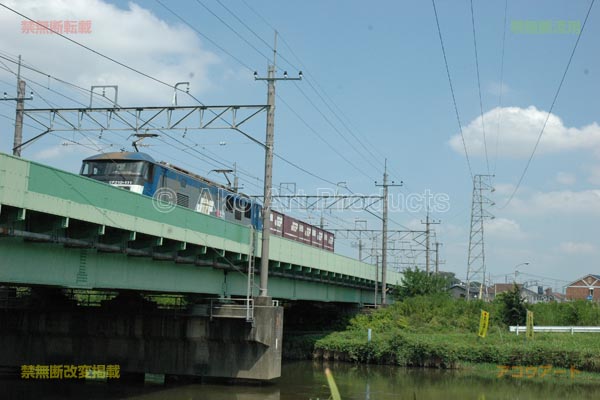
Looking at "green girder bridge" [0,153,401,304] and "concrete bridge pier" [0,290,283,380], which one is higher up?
"green girder bridge" [0,153,401,304]

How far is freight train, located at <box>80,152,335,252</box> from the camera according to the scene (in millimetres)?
28422

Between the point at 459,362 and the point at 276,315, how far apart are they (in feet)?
59.8

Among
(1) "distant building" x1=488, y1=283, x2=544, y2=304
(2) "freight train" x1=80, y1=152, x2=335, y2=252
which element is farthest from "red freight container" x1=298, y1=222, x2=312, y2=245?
(1) "distant building" x1=488, y1=283, x2=544, y2=304

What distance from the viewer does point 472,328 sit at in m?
53.5

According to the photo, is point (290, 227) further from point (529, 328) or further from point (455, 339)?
point (529, 328)

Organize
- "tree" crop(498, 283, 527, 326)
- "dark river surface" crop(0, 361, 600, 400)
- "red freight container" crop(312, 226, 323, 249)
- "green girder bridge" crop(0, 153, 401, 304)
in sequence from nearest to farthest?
"green girder bridge" crop(0, 153, 401, 304)
"dark river surface" crop(0, 361, 600, 400)
"tree" crop(498, 283, 527, 326)
"red freight container" crop(312, 226, 323, 249)

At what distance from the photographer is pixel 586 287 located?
11744 cm

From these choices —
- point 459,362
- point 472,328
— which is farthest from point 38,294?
point 472,328

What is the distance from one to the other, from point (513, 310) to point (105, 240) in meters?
40.6

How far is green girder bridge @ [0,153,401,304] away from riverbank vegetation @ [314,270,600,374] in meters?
16.0

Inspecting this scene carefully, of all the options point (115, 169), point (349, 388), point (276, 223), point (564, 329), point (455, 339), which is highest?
point (115, 169)

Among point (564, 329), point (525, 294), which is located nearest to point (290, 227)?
point (564, 329)

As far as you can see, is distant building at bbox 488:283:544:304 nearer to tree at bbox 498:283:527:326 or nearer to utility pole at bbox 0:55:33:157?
tree at bbox 498:283:527:326

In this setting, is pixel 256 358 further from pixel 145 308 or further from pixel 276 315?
pixel 145 308
